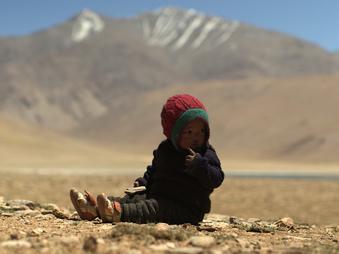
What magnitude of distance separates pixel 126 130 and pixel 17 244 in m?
111

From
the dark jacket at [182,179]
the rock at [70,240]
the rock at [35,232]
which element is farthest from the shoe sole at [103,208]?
the rock at [70,240]

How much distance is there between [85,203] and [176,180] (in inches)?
34.8

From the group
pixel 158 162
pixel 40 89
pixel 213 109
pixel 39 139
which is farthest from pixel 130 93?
pixel 158 162

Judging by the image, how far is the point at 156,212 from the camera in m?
5.94

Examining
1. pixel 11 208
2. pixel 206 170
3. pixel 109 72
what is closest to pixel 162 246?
pixel 206 170

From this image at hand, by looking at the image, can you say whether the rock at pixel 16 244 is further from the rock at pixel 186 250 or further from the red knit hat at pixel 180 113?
the red knit hat at pixel 180 113

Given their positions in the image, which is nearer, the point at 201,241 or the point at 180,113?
the point at 201,241

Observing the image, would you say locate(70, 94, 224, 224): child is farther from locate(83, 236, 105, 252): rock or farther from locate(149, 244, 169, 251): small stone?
locate(83, 236, 105, 252): rock

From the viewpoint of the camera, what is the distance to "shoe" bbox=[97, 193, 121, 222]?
18.9 feet

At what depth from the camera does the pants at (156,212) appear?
19.3 ft

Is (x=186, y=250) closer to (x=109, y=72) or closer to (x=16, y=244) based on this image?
(x=16, y=244)

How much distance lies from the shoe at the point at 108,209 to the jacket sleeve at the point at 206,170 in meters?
0.72

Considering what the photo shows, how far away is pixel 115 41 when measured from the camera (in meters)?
193

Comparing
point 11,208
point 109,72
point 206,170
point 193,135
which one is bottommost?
point 11,208
